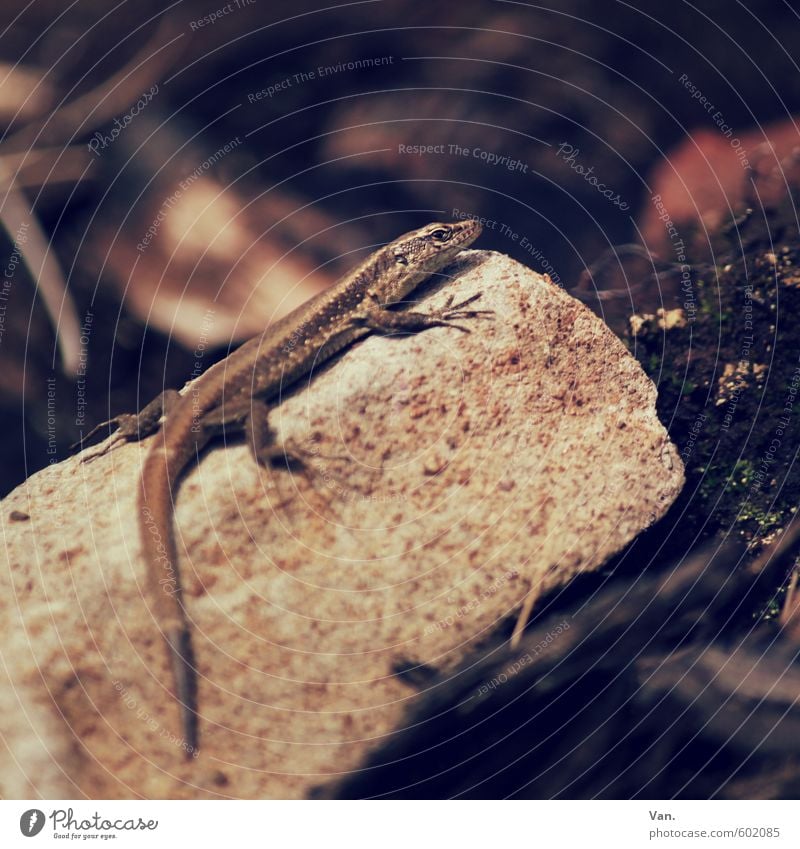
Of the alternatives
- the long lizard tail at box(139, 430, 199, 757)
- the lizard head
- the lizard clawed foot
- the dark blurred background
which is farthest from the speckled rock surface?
the dark blurred background

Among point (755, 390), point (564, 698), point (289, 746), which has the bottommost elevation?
point (564, 698)

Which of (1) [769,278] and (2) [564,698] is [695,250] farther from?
(2) [564,698]

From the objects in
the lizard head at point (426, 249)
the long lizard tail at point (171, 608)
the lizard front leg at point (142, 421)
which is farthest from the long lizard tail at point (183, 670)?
the lizard head at point (426, 249)
